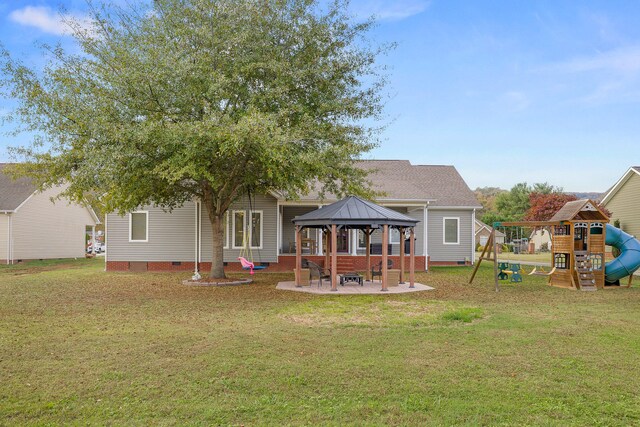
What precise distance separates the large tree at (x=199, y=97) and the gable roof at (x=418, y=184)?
6.59 m

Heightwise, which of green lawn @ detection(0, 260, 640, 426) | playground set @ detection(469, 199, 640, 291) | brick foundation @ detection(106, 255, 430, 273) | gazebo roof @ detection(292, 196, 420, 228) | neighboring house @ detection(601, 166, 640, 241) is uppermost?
neighboring house @ detection(601, 166, 640, 241)

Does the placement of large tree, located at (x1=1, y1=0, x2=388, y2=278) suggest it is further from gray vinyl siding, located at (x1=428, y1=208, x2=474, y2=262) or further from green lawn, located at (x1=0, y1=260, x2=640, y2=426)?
gray vinyl siding, located at (x1=428, y1=208, x2=474, y2=262)

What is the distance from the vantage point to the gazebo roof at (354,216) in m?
Result: 14.3

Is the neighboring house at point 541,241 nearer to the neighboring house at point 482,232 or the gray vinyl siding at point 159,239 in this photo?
the neighboring house at point 482,232

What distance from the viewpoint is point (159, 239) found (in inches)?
840

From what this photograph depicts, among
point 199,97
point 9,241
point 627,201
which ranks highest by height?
point 199,97

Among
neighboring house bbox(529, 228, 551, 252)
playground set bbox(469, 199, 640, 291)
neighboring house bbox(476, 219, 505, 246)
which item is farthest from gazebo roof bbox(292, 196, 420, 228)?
neighboring house bbox(529, 228, 551, 252)

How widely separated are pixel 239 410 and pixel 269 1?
1248cm

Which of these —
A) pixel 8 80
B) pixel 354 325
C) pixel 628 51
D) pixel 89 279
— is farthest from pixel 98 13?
pixel 628 51

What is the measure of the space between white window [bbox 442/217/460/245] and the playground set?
305 inches

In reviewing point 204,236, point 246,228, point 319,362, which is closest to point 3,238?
point 204,236

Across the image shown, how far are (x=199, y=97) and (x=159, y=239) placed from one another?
9.23 m

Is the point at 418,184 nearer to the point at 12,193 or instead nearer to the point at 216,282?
the point at 216,282

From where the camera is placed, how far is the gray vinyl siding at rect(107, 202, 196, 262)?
21344 mm
